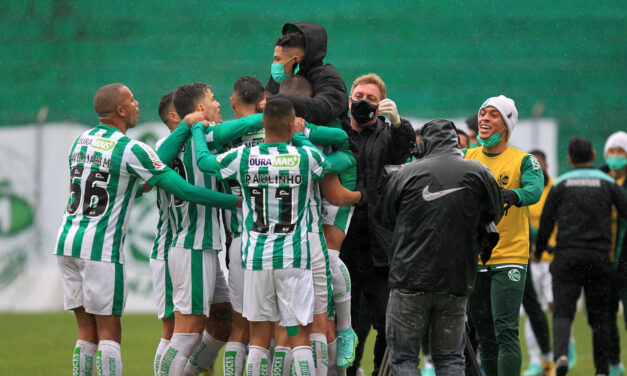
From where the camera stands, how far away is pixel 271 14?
606 inches

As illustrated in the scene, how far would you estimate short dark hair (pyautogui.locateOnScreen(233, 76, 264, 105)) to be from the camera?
18.5ft

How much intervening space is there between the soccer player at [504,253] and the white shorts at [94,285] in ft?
8.23

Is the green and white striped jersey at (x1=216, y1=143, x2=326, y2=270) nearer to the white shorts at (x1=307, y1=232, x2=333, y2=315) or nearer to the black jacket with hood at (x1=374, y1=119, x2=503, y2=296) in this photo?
the white shorts at (x1=307, y1=232, x2=333, y2=315)

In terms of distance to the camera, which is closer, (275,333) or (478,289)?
(275,333)

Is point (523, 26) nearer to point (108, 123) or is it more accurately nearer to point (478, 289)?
point (478, 289)

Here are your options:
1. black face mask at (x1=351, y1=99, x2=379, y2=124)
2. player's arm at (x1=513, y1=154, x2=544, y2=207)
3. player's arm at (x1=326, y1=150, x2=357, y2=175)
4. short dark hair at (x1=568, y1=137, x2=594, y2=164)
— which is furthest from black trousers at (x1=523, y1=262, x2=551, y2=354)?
player's arm at (x1=326, y1=150, x2=357, y2=175)

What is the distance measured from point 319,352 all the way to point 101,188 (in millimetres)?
1677

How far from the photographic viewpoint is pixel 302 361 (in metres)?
5.05

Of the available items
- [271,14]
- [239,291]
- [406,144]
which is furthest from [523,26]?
[239,291]

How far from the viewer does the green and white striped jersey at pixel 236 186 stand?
5566 millimetres

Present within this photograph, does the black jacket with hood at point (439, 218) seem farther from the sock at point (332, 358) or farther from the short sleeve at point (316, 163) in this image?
the sock at point (332, 358)

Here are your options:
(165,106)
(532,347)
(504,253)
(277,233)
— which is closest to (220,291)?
(277,233)

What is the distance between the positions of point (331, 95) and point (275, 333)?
157 centimetres

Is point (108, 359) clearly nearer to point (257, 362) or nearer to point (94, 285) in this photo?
point (94, 285)
